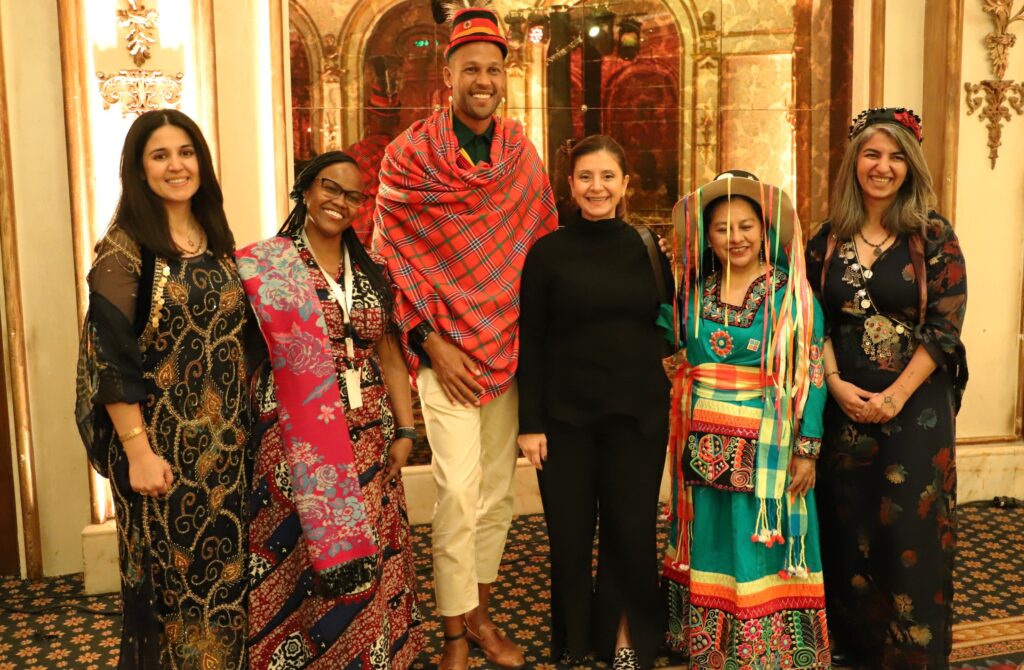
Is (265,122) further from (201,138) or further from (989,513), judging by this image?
(989,513)

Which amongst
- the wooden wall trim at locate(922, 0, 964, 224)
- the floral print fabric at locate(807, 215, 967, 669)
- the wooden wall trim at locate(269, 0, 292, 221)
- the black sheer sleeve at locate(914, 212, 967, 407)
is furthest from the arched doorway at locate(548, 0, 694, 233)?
the black sheer sleeve at locate(914, 212, 967, 407)

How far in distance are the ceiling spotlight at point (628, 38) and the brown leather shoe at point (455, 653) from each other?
2.80m

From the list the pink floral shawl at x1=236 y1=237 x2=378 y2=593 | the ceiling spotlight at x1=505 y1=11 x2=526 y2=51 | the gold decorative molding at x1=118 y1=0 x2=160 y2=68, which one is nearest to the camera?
the pink floral shawl at x1=236 y1=237 x2=378 y2=593

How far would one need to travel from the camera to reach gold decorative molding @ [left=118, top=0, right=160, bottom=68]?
121 inches

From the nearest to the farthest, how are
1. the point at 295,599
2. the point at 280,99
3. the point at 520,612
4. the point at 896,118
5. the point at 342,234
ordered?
1. the point at 295,599
2. the point at 342,234
3. the point at 896,118
4. the point at 520,612
5. the point at 280,99

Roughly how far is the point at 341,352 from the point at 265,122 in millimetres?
1523

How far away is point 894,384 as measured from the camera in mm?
2479

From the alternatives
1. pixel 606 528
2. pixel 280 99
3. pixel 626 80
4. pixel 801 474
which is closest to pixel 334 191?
pixel 606 528

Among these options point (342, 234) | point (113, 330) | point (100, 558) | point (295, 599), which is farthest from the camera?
point (100, 558)

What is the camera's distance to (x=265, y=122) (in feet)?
11.3

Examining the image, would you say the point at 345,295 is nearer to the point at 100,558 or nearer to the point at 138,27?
the point at 138,27

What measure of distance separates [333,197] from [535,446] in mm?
921

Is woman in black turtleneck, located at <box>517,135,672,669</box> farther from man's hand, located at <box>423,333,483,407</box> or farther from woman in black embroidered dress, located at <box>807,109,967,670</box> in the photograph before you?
woman in black embroidered dress, located at <box>807,109,967,670</box>

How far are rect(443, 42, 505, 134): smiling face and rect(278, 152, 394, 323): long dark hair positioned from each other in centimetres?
45
